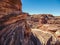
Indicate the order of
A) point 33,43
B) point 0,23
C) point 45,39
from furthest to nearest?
point 45,39
point 33,43
point 0,23

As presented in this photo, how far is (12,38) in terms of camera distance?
44.4ft

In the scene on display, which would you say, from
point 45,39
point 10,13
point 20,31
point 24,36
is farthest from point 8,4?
point 45,39

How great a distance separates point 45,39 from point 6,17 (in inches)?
563

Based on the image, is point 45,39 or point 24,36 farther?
point 45,39

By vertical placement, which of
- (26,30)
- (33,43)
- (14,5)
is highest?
(14,5)

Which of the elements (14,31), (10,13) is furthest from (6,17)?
(14,31)

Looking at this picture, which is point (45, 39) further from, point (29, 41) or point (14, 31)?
point (14, 31)

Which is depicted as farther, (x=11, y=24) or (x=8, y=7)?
(x=11, y=24)

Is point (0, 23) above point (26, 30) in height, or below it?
above

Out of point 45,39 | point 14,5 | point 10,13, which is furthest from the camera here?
point 45,39

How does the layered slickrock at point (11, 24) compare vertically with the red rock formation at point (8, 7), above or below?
below

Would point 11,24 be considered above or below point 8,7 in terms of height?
below

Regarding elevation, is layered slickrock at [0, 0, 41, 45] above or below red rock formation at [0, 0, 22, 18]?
below

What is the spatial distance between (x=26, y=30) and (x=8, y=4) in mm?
4594
